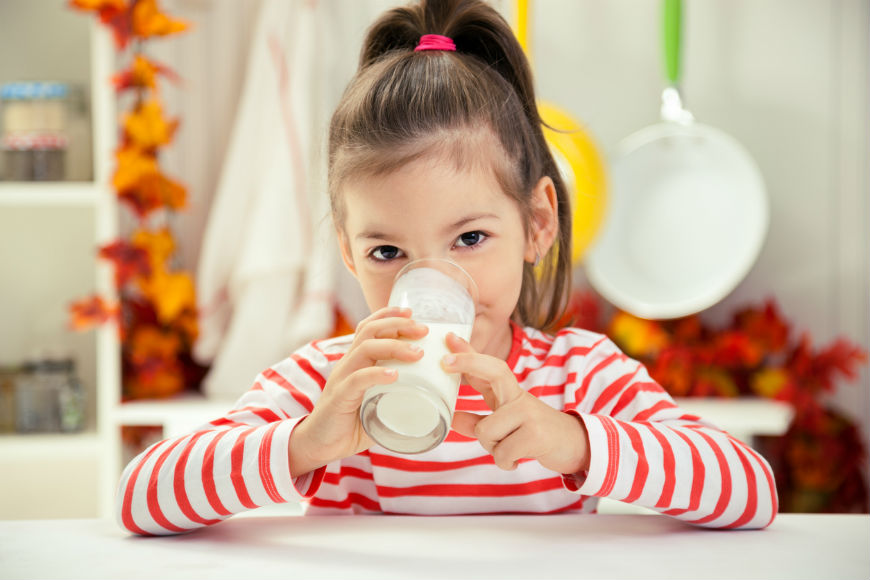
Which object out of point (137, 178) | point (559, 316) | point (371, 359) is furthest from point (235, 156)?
point (371, 359)

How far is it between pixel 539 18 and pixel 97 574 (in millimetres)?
1876

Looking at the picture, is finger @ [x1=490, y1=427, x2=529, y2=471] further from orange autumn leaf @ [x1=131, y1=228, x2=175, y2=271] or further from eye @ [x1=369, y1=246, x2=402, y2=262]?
orange autumn leaf @ [x1=131, y1=228, x2=175, y2=271]

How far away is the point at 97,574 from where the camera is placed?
619 millimetres

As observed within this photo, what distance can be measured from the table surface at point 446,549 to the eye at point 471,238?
27cm

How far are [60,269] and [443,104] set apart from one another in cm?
152

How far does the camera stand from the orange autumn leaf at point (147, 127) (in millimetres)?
1918

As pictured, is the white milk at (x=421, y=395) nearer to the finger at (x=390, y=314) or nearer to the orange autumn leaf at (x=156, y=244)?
the finger at (x=390, y=314)

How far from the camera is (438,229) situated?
86 centimetres

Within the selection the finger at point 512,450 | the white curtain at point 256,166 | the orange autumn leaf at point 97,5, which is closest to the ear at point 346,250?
the finger at point 512,450

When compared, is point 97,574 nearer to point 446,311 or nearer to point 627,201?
point 446,311

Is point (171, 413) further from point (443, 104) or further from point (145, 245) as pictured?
point (443, 104)

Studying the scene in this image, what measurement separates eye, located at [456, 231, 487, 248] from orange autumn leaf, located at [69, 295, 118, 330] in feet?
3.97

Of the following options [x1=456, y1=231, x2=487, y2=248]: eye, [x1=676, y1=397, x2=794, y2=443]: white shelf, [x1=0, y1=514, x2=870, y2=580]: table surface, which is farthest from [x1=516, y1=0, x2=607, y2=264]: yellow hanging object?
[x1=0, y1=514, x2=870, y2=580]: table surface

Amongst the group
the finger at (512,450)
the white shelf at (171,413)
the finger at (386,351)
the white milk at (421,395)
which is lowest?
the white shelf at (171,413)
